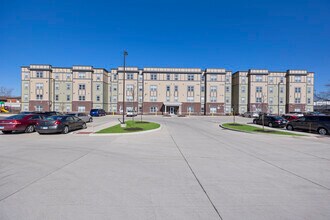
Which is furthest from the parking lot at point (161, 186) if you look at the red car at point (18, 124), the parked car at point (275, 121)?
the parked car at point (275, 121)

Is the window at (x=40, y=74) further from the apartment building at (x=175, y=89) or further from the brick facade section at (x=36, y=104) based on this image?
the brick facade section at (x=36, y=104)

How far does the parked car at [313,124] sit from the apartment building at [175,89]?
115 feet

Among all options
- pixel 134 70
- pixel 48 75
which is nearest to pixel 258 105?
pixel 134 70

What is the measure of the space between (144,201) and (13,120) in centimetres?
1494

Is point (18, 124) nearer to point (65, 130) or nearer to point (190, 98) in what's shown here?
point (65, 130)

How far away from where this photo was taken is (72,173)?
5191 millimetres

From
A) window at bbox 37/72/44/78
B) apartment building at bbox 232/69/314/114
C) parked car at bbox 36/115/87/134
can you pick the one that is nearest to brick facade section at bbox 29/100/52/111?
window at bbox 37/72/44/78

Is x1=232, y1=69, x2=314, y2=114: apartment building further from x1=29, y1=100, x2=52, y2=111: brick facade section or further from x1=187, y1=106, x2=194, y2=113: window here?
x1=29, y1=100, x2=52, y2=111: brick facade section

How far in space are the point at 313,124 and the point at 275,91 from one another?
146 feet

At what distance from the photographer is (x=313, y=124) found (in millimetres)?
16297

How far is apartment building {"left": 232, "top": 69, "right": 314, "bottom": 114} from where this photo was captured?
53.2 metres

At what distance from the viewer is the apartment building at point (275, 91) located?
175ft

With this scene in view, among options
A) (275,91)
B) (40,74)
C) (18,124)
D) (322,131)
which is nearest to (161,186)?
(18,124)

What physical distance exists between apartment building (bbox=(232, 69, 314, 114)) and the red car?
176 feet
